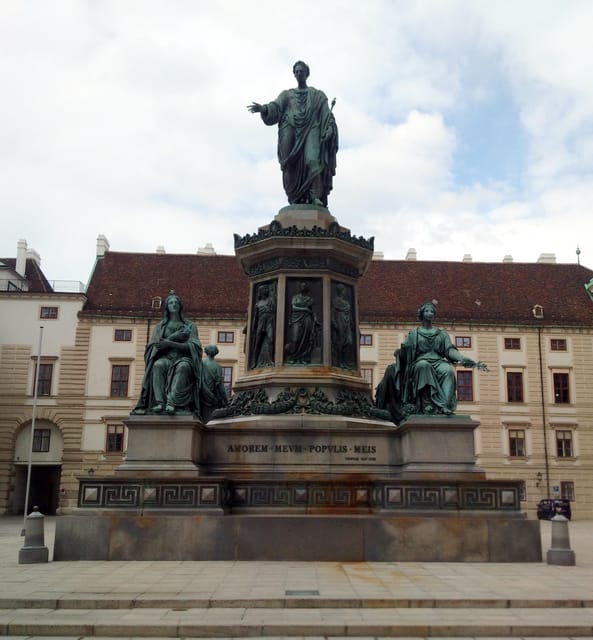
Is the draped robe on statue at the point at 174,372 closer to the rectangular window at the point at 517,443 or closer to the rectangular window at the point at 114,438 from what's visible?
the rectangular window at the point at 114,438

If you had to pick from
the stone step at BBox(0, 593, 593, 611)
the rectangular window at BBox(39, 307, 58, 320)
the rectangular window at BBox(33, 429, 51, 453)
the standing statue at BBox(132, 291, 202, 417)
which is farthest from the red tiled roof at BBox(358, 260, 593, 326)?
the stone step at BBox(0, 593, 593, 611)

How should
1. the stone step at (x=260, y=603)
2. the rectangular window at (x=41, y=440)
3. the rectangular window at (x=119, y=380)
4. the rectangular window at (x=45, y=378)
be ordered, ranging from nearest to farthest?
the stone step at (x=260, y=603) < the rectangular window at (x=41, y=440) < the rectangular window at (x=45, y=378) < the rectangular window at (x=119, y=380)

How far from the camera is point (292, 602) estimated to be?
8695mm

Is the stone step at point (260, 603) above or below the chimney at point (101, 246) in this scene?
below

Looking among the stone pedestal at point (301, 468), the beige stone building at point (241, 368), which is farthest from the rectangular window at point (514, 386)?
the stone pedestal at point (301, 468)

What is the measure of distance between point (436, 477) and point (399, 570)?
8.72ft

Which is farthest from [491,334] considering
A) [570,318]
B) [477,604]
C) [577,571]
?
[477,604]

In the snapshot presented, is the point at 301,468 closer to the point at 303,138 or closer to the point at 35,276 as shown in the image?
the point at 303,138

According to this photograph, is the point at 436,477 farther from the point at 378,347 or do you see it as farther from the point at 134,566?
the point at 378,347

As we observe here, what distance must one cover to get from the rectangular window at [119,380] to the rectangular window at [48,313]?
5.07 metres

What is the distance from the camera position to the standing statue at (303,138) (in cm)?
1745

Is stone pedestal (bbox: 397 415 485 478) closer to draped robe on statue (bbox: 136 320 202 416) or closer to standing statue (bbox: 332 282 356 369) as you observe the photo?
standing statue (bbox: 332 282 356 369)

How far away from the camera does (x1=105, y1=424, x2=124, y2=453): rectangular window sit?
50375 millimetres

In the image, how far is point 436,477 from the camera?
13500 mm
